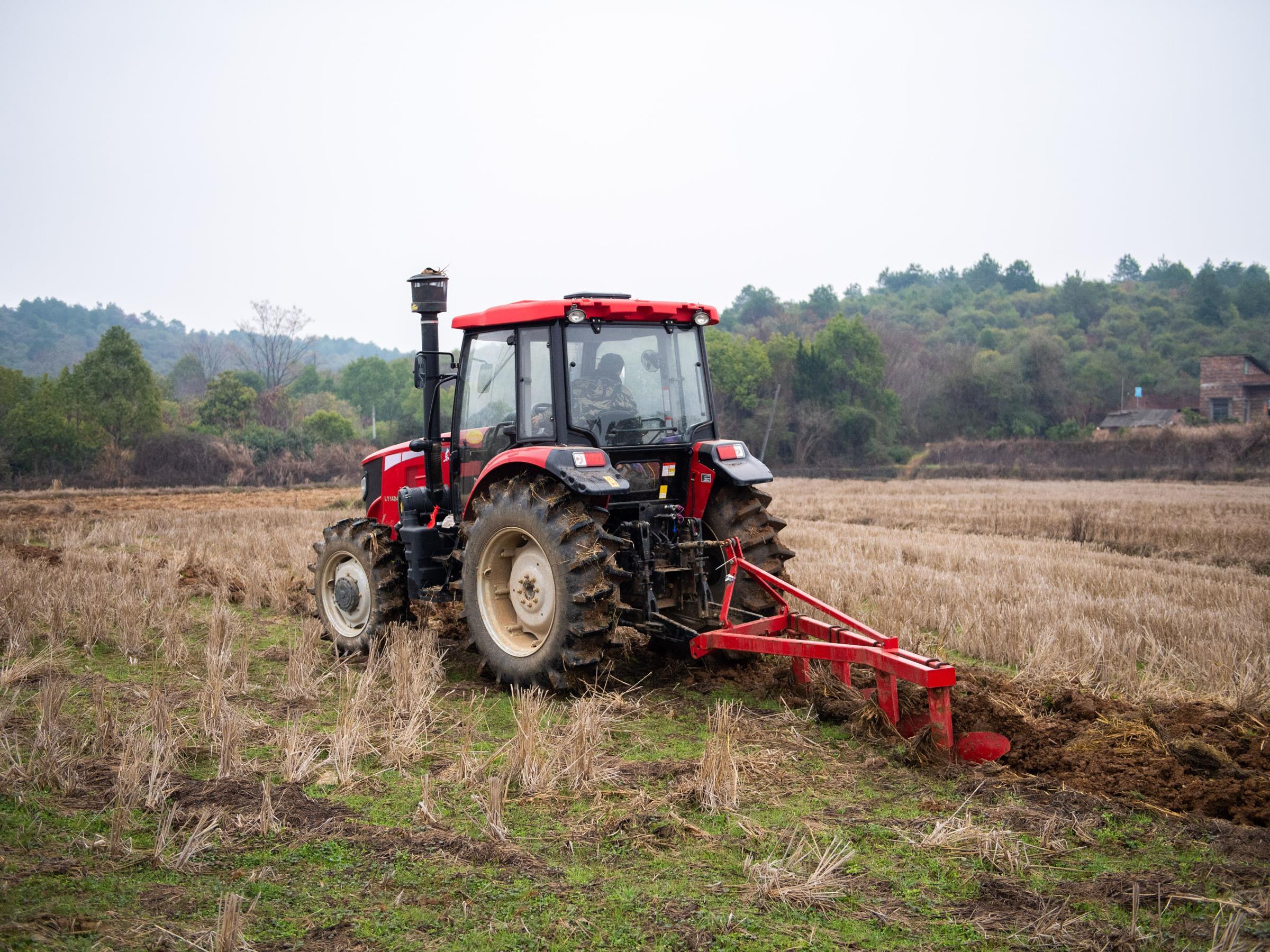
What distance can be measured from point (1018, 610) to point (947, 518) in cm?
1104

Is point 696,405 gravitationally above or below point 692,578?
above

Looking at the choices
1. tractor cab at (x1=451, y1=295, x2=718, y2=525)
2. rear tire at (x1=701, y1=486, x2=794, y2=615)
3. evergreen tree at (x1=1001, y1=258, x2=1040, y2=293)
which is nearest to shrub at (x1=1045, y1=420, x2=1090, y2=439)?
rear tire at (x1=701, y1=486, x2=794, y2=615)

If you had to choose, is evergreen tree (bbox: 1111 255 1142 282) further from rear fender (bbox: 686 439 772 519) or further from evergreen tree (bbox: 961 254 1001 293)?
rear fender (bbox: 686 439 772 519)

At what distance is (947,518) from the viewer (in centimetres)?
1952

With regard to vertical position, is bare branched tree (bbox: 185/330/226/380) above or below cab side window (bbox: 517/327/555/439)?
above

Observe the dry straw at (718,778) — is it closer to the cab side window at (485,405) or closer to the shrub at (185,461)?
the cab side window at (485,405)

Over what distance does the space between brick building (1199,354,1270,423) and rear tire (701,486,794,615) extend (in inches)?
2105

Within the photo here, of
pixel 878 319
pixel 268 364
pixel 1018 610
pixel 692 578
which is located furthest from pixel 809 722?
pixel 878 319

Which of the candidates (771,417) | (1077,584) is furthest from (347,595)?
(771,417)

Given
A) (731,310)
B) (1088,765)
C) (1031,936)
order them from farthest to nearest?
(731,310) → (1088,765) → (1031,936)

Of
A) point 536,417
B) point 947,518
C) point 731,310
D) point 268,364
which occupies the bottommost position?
point 947,518

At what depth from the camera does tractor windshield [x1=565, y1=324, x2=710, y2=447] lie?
22.3 feet

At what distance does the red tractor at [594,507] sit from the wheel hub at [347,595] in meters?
0.29

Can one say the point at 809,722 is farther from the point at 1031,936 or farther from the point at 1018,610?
the point at 1018,610
